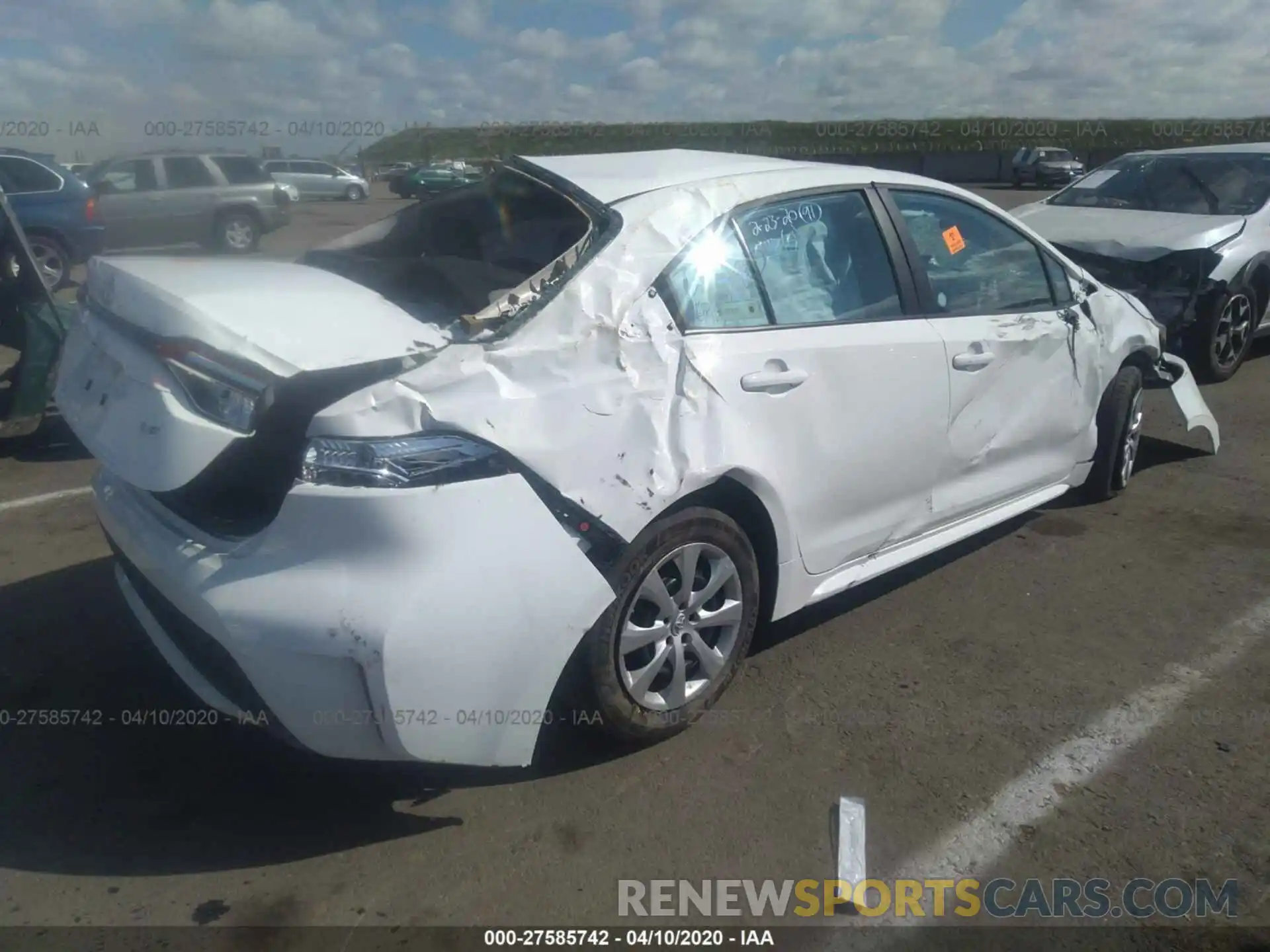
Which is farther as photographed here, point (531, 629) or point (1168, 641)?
point (1168, 641)

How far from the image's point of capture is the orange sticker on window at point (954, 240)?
3916mm

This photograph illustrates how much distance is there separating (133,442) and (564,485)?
1097mm

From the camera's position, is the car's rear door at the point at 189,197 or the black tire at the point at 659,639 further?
the car's rear door at the point at 189,197

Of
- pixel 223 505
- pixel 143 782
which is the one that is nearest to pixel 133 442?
pixel 223 505

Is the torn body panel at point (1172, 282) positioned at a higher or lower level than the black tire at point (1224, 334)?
higher

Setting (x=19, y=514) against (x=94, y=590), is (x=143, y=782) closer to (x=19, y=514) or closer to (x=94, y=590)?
(x=94, y=590)

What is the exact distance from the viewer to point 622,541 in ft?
8.77

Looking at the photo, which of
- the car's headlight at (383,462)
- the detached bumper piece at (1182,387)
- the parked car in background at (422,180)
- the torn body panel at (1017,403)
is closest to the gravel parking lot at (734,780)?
the torn body panel at (1017,403)

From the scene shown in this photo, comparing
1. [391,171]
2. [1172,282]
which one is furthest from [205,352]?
[391,171]

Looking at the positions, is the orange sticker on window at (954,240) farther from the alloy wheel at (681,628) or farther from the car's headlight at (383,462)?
the car's headlight at (383,462)

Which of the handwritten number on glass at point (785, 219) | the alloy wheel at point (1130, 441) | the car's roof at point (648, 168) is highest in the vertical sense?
the car's roof at point (648, 168)

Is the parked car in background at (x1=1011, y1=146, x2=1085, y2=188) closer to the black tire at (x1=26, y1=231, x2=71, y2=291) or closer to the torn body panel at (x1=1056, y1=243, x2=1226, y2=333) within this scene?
the torn body panel at (x1=1056, y1=243, x2=1226, y2=333)

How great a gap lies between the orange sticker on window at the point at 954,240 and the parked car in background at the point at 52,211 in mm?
12328

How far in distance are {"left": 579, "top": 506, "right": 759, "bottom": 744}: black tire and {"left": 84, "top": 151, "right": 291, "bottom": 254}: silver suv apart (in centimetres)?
1388
